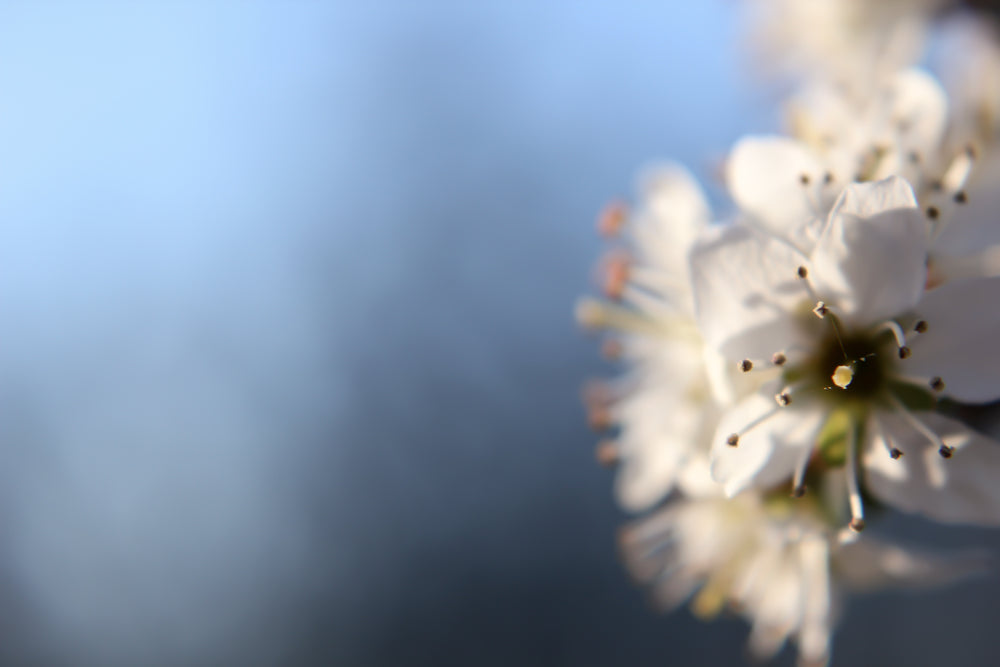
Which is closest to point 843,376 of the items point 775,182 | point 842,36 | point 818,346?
point 818,346

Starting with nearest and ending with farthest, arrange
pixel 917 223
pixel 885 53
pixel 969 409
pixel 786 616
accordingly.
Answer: pixel 917 223 < pixel 969 409 < pixel 786 616 < pixel 885 53

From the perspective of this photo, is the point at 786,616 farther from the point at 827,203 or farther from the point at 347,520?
the point at 347,520

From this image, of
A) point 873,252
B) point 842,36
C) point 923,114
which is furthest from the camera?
point 842,36

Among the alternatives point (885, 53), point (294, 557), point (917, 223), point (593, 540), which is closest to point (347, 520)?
point (294, 557)

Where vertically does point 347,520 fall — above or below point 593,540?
above

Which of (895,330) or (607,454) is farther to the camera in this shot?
(607,454)

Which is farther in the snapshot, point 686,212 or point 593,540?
point 593,540

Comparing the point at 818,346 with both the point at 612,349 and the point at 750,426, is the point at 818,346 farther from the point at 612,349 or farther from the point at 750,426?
the point at 612,349
